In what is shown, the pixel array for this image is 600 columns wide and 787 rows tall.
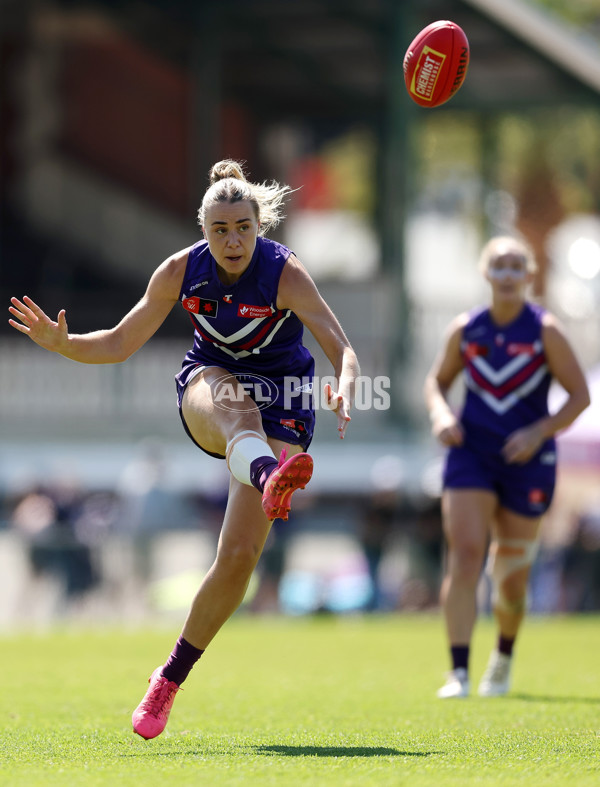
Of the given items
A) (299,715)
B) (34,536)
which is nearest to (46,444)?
(34,536)

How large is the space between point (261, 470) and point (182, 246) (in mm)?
16900

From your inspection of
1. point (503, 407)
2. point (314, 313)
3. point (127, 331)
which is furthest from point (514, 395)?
point (127, 331)

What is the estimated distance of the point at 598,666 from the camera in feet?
31.1

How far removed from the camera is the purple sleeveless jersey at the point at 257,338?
5711 millimetres

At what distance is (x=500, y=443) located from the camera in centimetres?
780

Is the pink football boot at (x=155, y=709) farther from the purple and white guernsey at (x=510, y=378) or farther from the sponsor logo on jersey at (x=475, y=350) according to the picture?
the sponsor logo on jersey at (x=475, y=350)

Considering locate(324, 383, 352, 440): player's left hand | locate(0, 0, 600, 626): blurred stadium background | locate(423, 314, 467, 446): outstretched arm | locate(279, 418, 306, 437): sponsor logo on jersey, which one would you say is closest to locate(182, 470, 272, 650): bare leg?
locate(279, 418, 306, 437): sponsor logo on jersey

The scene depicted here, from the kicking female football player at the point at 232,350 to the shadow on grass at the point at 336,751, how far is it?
49cm

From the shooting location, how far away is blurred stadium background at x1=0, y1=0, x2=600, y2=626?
596 inches

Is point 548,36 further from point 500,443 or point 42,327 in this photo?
point 42,327

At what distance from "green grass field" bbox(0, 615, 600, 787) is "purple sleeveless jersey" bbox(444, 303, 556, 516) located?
1.11 meters

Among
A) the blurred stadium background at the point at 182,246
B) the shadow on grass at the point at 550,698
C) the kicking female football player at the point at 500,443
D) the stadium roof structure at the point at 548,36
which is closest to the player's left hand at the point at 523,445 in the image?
the kicking female football player at the point at 500,443

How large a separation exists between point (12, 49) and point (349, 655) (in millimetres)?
15339

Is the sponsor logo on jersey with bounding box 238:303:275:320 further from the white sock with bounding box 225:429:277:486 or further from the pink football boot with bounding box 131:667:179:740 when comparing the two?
the pink football boot with bounding box 131:667:179:740
